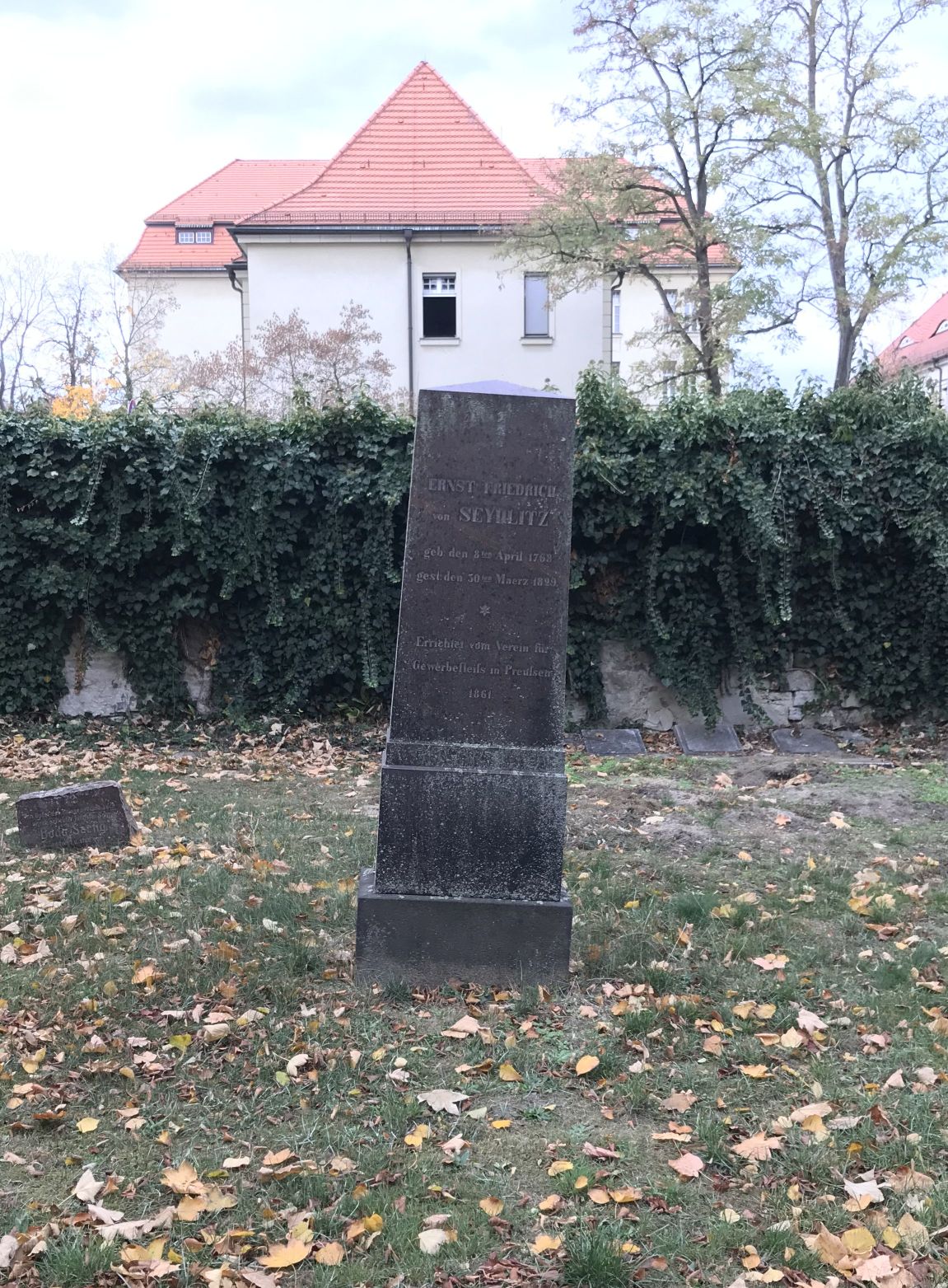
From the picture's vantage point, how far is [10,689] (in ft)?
31.6

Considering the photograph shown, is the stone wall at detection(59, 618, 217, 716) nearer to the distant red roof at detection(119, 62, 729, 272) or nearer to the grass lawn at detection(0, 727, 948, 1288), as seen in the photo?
the grass lawn at detection(0, 727, 948, 1288)

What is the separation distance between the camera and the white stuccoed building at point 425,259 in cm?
2397

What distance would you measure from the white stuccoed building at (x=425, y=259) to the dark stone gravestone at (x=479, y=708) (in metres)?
19.8

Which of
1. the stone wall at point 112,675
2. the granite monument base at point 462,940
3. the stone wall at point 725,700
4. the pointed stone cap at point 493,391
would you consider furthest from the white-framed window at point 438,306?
the granite monument base at point 462,940

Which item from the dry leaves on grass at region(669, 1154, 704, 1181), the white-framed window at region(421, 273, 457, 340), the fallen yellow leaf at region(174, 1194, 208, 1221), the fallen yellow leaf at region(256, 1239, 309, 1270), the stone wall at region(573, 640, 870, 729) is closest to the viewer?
the fallen yellow leaf at region(256, 1239, 309, 1270)

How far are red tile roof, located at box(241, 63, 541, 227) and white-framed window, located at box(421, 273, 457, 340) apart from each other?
53.1 inches

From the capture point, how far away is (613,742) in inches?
376

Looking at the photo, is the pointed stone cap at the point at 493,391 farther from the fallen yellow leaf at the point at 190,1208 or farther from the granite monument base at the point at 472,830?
the fallen yellow leaf at the point at 190,1208

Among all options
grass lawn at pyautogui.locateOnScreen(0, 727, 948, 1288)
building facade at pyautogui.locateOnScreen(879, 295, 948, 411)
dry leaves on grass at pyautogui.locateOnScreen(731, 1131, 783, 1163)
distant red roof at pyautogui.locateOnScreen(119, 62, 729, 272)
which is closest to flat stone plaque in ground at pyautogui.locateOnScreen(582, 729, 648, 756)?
grass lawn at pyautogui.locateOnScreen(0, 727, 948, 1288)

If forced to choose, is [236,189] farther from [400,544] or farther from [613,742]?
[613,742]

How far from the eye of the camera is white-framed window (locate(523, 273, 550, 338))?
25.1 meters

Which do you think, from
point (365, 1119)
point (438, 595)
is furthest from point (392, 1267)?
point (438, 595)

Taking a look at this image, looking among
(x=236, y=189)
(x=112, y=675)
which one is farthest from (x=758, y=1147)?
(x=236, y=189)

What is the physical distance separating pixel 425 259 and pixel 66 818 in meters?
21.2
